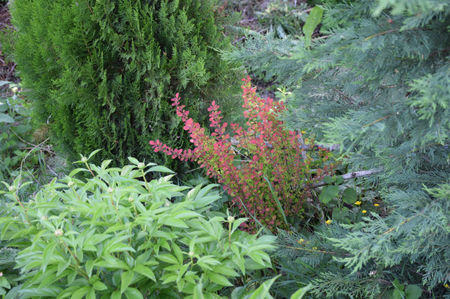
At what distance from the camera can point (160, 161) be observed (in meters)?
2.99

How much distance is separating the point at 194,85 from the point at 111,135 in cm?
70

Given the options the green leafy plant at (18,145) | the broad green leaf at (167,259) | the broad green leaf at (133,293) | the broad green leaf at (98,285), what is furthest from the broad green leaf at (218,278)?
the green leafy plant at (18,145)

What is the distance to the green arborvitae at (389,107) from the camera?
146 cm

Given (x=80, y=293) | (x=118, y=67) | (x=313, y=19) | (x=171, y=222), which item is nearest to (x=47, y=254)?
(x=80, y=293)

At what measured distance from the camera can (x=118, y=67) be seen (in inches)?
111

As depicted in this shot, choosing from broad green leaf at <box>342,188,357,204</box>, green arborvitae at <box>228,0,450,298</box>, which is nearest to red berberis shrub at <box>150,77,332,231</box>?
broad green leaf at <box>342,188,357,204</box>

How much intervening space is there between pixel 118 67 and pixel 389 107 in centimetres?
190

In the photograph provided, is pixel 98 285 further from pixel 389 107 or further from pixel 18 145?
pixel 18 145

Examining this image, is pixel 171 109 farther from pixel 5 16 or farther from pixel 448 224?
pixel 5 16

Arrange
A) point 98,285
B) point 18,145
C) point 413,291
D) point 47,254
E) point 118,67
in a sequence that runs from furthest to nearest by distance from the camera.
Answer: point 18,145, point 118,67, point 413,291, point 98,285, point 47,254

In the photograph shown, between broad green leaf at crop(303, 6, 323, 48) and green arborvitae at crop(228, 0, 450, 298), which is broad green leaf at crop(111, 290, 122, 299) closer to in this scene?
green arborvitae at crop(228, 0, 450, 298)

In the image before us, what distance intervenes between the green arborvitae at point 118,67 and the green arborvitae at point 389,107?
940 mm

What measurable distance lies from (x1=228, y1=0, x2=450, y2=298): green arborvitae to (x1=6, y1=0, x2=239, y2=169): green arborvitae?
94 cm

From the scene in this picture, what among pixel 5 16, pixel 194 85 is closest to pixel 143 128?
pixel 194 85
